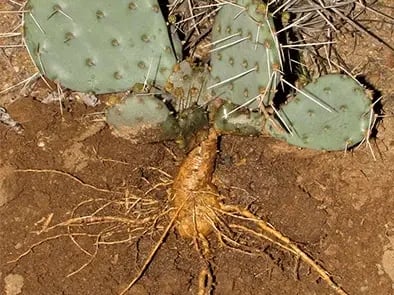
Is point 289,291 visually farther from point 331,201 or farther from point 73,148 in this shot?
point 73,148

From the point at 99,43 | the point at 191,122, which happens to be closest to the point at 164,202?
the point at 191,122

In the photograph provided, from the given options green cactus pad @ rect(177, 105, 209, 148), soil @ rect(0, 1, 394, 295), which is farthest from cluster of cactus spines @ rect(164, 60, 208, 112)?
soil @ rect(0, 1, 394, 295)

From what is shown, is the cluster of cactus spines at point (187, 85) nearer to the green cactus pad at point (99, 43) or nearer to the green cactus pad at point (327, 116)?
the green cactus pad at point (99, 43)

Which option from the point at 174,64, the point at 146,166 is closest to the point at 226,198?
the point at 146,166

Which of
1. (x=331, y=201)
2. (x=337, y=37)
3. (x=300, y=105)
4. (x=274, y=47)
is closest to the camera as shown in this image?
(x=274, y=47)

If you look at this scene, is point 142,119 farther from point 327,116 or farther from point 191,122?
point 327,116

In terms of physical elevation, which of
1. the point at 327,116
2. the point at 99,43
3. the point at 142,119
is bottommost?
the point at 327,116

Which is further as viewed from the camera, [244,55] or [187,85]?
[187,85]
